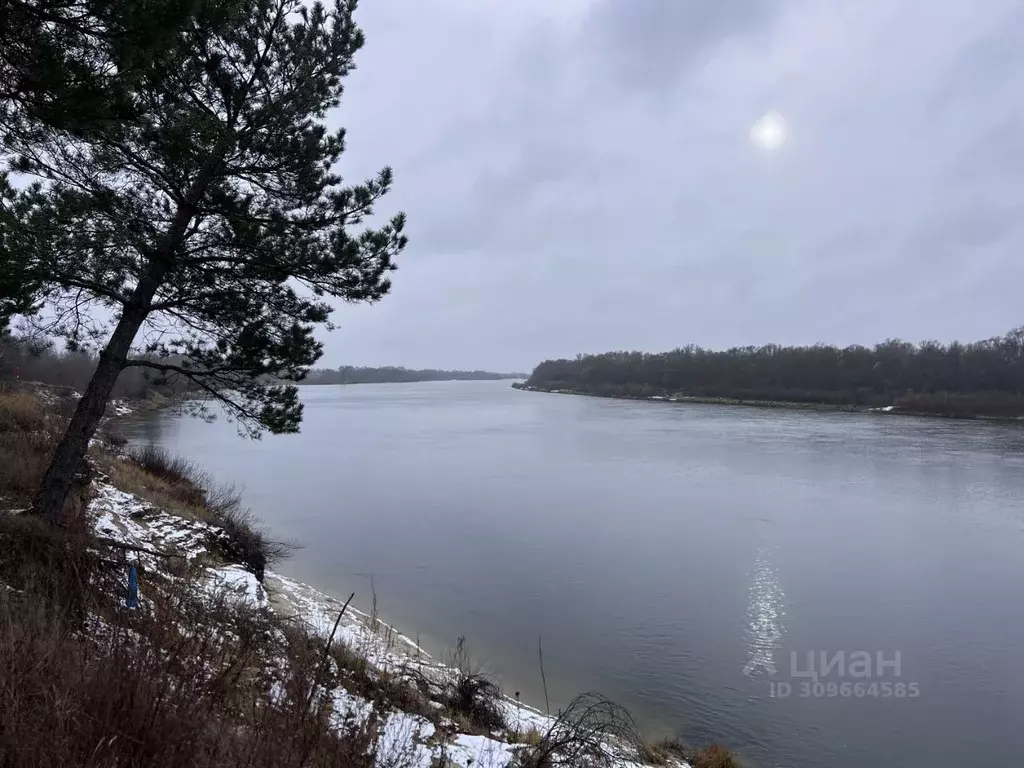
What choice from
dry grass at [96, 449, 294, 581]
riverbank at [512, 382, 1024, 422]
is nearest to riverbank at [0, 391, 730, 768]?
dry grass at [96, 449, 294, 581]

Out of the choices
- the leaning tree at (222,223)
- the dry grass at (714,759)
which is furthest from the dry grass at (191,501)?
the dry grass at (714,759)

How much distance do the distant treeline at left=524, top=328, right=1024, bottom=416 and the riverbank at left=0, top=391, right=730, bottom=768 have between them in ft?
198

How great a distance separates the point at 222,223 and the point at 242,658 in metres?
4.50

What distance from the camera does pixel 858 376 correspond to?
63.2m

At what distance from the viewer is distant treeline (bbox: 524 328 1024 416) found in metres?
55.0

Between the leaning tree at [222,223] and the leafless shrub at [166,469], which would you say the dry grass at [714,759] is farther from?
the leafless shrub at [166,469]

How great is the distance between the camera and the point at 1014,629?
9180mm

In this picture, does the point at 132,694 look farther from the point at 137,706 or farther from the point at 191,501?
the point at 191,501

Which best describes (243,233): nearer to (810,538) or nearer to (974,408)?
(810,538)

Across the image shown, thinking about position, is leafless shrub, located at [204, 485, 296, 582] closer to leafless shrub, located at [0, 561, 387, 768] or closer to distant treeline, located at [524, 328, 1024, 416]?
leafless shrub, located at [0, 561, 387, 768]

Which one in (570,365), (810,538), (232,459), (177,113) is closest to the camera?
(177,113)

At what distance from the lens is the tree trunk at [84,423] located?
17.7 feet

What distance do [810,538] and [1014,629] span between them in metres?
4.51

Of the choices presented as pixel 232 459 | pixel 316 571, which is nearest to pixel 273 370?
pixel 316 571
